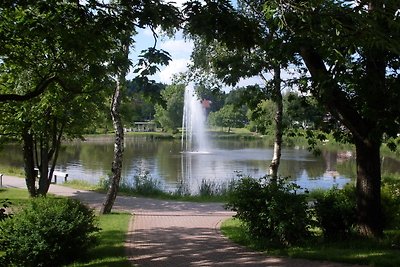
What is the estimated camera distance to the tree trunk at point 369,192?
8.52 m

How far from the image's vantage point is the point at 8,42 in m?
7.88

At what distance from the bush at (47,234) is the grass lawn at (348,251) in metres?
3.25

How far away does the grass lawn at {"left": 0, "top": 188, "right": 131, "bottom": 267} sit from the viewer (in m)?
7.65

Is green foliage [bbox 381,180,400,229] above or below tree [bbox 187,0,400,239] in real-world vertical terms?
below

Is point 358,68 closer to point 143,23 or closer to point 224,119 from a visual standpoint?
point 143,23

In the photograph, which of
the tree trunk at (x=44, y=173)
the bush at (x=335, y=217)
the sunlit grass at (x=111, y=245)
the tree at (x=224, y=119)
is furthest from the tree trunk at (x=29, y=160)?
the tree at (x=224, y=119)

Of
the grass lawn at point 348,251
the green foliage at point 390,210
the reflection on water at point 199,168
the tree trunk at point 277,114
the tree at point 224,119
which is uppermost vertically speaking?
the tree at point 224,119

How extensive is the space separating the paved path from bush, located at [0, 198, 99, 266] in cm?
103

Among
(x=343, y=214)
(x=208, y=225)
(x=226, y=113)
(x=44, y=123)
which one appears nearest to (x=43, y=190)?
(x=44, y=123)

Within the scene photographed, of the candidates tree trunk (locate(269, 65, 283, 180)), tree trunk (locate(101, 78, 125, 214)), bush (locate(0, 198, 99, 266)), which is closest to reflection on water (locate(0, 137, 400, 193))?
tree trunk (locate(101, 78, 125, 214))

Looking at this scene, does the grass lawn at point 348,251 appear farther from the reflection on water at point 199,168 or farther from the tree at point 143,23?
the reflection on water at point 199,168

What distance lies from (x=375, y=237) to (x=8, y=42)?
749 centimetres

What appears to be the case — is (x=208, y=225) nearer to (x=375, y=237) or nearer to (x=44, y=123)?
(x=375, y=237)

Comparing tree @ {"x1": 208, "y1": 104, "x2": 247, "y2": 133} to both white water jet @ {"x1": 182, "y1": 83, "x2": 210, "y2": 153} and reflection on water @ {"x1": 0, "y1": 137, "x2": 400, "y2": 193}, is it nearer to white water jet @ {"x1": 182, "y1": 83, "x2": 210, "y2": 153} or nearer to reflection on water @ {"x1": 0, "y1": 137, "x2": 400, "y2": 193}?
white water jet @ {"x1": 182, "y1": 83, "x2": 210, "y2": 153}
